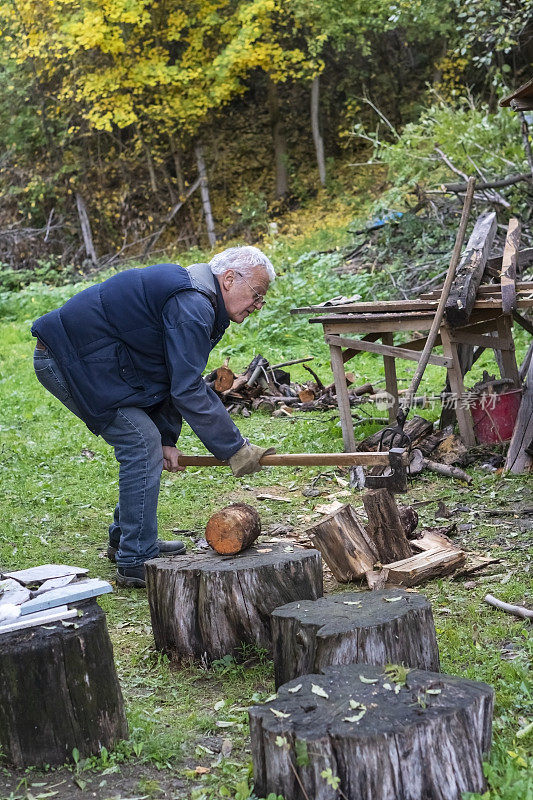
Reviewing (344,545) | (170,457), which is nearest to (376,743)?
(344,545)

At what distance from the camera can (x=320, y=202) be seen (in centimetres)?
2027

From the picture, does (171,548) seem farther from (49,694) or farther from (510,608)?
(49,694)

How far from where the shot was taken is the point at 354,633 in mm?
3172

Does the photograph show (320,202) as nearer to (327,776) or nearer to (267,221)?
(267,221)

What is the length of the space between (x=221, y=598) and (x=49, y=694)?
1.08m

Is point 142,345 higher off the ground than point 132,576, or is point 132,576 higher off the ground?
point 142,345

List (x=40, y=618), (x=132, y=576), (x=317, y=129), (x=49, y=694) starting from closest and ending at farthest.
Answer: (x=49, y=694) < (x=40, y=618) < (x=132, y=576) < (x=317, y=129)

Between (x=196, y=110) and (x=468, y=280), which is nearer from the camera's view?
(x=468, y=280)

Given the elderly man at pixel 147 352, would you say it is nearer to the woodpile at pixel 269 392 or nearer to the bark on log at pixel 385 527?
the bark on log at pixel 385 527

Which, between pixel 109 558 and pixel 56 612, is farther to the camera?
pixel 109 558

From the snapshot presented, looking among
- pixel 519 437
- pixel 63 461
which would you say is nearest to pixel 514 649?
pixel 519 437

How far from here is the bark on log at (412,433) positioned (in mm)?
7176

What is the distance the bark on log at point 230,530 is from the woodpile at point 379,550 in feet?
2.48

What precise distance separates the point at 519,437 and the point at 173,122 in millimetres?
15333
